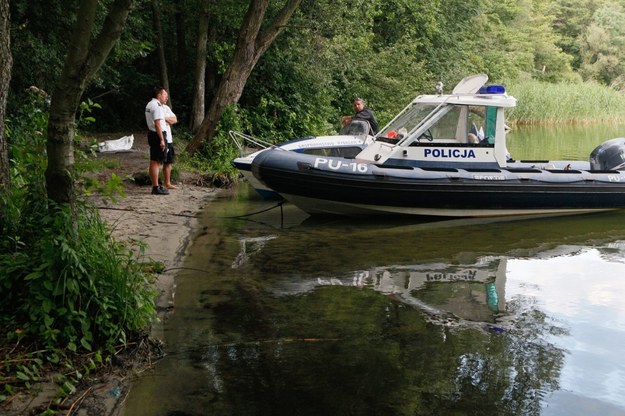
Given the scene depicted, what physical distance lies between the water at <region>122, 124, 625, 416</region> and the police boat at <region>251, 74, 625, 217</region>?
0.60 m

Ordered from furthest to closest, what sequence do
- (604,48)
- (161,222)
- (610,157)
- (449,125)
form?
(604,48) → (610,157) → (449,125) → (161,222)

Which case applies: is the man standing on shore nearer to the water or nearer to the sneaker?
the sneaker

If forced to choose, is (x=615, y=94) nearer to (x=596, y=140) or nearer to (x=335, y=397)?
(x=596, y=140)

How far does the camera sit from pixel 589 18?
5606 centimetres

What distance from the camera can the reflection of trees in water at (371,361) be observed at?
501 cm

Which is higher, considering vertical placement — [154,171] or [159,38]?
[159,38]

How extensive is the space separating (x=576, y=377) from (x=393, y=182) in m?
5.56

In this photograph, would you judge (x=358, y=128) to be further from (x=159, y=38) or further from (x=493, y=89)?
(x=159, y=38)

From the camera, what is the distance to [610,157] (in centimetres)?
1271

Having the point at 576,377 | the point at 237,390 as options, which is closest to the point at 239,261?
the point at 237,390

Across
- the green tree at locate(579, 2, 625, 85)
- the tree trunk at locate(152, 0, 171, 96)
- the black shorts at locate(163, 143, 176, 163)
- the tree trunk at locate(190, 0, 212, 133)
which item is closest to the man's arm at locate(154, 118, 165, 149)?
the black shorts at locate(163, 143, 176, 163)

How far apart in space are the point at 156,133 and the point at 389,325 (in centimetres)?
592

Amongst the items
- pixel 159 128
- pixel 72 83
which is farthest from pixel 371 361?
pixel 159 128

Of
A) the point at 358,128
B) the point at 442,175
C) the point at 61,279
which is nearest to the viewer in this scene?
the point at 61,279
